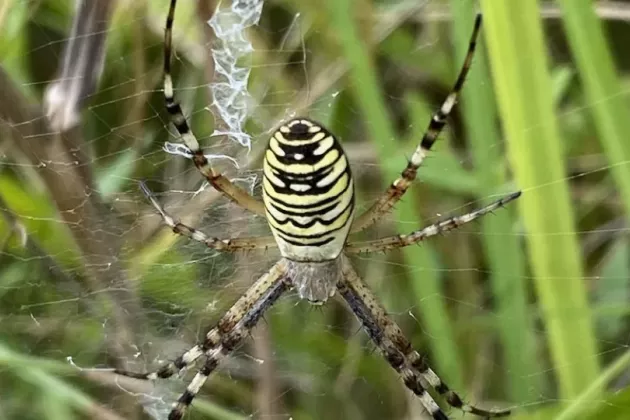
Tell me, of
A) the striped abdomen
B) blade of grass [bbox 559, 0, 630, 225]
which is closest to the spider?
the striped abdomen

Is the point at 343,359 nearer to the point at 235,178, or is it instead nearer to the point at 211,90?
the point at 235,178

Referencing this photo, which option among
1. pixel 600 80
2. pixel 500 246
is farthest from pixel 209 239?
pixel 600 80

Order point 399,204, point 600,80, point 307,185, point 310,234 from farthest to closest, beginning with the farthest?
point 399,204 → point 600,80 → point 310,234 → point 307,185

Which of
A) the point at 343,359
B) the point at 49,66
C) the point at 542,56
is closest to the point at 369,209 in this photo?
the point at 542,56

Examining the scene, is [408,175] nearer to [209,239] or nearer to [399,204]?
[399,204]

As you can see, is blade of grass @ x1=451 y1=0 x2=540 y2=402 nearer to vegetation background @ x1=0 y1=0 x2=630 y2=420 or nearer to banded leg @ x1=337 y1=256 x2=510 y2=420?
vegetation background @ x1=0 y1=0 x2=630 y2=420

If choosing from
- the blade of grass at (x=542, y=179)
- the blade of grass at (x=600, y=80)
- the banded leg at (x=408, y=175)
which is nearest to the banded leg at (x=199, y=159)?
the banded leg at (x=408, y=175)
